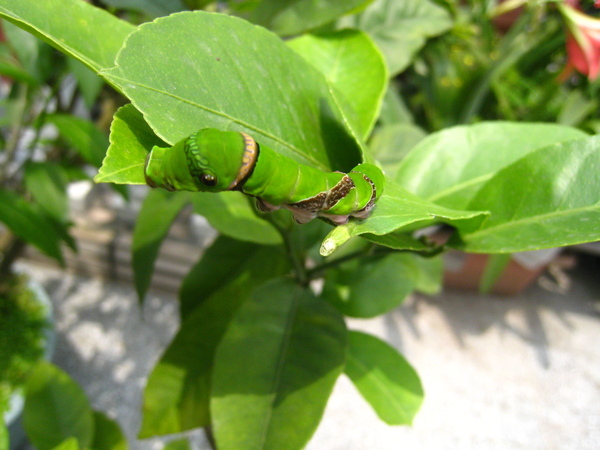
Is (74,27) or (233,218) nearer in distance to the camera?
(74,27)

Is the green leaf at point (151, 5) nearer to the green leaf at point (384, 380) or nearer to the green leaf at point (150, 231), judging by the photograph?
the green leaf at point (150, 231)

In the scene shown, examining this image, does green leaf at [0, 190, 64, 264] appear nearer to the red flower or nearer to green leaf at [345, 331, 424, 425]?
→ green leaf at [345, 331, 424, 425]

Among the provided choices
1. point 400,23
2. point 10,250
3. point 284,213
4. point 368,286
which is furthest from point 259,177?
point 10,250

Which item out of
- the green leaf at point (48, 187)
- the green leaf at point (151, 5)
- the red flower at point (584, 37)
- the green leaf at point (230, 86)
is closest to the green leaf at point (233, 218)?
the green leaf at point (230, 86)

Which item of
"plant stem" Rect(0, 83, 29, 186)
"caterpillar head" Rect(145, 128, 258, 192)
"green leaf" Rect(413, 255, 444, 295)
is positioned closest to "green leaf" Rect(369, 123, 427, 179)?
"green leaf" Rect(413, 255, 444, 295)

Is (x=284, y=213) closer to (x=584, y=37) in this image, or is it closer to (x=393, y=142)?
(x=393, y=142)

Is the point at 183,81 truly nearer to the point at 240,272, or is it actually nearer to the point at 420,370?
the point at 240,272
